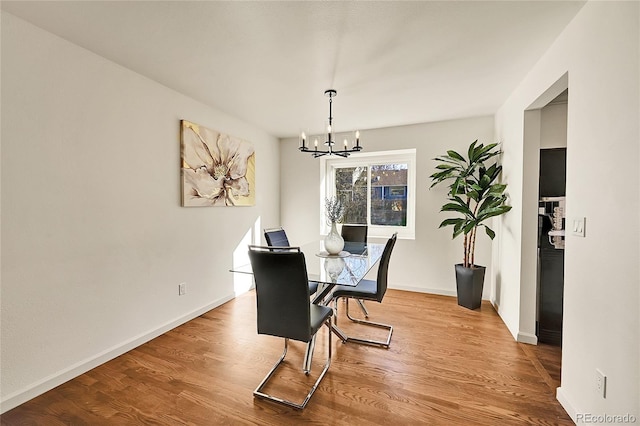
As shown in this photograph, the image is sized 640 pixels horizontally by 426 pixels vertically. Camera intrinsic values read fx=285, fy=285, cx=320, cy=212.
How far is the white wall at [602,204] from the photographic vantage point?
1.21 meters

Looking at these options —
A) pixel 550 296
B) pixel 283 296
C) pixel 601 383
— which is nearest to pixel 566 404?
pixel 601 383

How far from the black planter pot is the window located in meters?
0.90

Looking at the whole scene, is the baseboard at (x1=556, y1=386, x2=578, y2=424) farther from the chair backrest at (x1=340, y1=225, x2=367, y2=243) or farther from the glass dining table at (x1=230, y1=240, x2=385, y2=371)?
the chair backrest at (x1=340, y1=225, x2=367, y2=243)

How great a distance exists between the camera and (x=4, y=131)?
1.69 m

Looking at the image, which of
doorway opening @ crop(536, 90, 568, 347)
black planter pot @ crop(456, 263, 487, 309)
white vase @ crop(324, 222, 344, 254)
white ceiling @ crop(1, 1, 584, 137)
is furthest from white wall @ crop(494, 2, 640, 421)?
white vase @ crop(324, 222, 344, 254)

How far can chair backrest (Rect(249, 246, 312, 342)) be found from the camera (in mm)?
1679

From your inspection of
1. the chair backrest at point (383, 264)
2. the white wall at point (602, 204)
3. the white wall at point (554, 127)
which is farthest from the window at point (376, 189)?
the white wall at point (602, 204)

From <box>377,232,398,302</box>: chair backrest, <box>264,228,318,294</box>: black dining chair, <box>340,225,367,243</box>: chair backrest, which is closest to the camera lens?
<box>377,232,398,302</box>: chair backrest

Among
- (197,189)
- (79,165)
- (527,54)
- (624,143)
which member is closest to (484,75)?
(527,54)

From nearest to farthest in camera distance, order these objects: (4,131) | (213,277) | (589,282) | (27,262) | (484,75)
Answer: (589,282) → (4,131) → (27,262) → (484,75) → (213,277)

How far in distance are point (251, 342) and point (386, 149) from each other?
2.97m

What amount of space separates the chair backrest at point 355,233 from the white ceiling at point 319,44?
1513 millimetres

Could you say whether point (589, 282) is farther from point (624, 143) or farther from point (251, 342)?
point (251, 342)

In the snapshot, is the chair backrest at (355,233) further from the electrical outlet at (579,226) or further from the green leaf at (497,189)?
the electrical outlet at (579,226)
